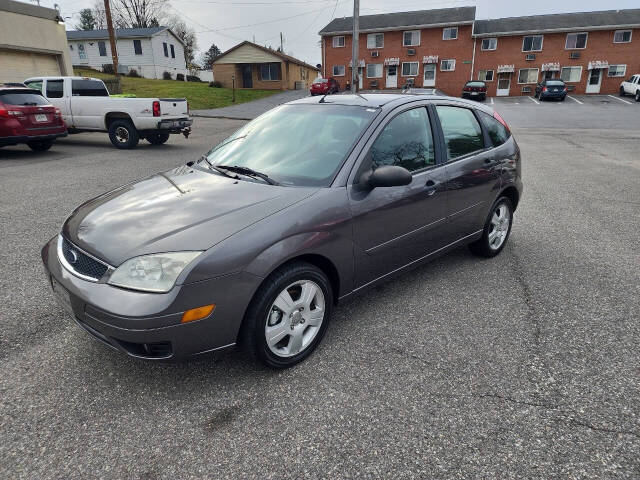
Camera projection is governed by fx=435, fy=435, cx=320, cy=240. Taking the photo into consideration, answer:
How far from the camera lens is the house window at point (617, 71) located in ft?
129

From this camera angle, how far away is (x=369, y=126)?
322 cm

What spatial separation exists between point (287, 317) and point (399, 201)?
4.09 ft

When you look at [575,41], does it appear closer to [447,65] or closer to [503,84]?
[503,84]

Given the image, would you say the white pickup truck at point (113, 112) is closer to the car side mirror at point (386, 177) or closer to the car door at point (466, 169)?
the car door at point (466, 169)

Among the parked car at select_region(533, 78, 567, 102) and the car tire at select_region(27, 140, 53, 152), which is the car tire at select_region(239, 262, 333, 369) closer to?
the car tire at select_region(27, 140, 53, 152)

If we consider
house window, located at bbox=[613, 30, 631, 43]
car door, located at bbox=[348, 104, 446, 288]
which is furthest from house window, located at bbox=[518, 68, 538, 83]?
car door, located at bbox=[348, 104, 446, 288]

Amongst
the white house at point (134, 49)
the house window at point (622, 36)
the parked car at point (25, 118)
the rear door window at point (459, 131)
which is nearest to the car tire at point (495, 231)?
the rear door window at point (459, 131)

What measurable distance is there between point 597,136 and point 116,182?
17.0m

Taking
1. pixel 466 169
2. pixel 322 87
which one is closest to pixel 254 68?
pixel 322 87

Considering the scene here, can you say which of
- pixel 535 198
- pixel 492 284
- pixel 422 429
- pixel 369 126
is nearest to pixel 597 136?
pixel 535 198

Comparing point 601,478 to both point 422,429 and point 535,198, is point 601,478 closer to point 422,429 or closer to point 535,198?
point 422,429

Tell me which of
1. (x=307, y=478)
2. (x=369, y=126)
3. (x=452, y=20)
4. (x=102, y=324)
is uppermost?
(x=452, y=20)

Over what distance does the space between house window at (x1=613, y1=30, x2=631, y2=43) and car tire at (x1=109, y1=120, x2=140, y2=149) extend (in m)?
44.4

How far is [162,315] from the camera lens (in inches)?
86.8
